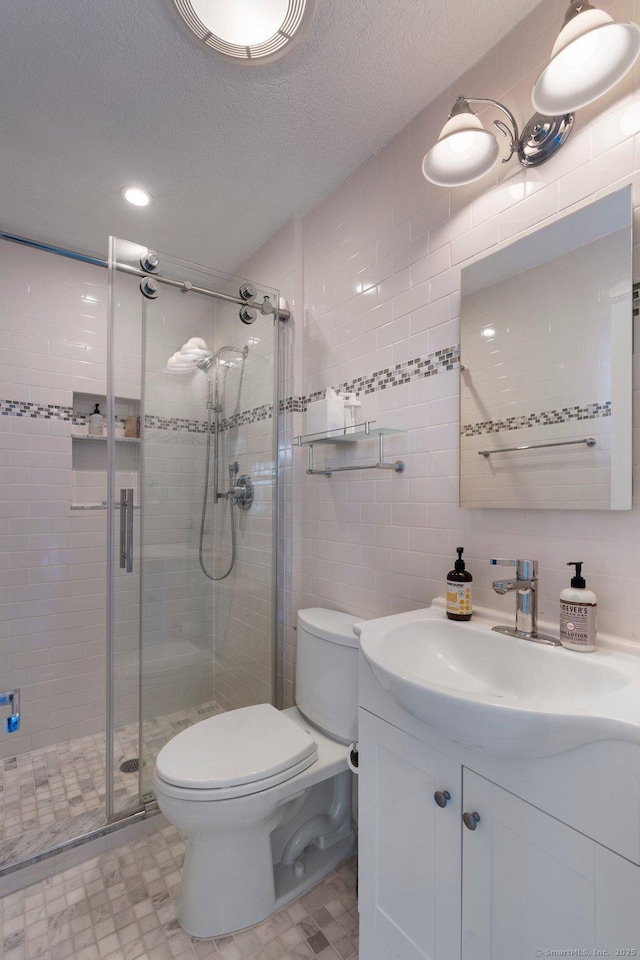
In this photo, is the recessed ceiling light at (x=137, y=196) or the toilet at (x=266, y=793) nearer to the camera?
the toilet at (x=266, y=793)

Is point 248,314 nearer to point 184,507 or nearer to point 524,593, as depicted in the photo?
point 184,507

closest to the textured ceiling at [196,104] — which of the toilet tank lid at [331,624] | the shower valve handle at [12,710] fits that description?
the toilet tank lid at [331,624]

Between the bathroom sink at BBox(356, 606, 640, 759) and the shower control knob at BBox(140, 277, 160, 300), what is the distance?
4.88ft

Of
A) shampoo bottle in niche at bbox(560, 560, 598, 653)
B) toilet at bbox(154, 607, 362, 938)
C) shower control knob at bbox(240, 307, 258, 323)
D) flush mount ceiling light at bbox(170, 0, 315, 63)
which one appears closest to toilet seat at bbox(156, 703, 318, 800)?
toilet at bbox(154, 607, 362, 938)

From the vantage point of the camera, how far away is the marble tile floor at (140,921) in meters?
1.28

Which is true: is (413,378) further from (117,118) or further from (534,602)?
(117,118)

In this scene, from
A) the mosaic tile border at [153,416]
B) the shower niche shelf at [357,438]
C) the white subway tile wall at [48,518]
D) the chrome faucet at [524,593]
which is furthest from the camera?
the white subway tile wall at [48,518]

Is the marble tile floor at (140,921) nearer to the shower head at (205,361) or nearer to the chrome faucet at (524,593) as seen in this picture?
the chrome faucet at (524,593)

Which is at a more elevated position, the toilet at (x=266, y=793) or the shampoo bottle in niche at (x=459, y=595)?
the shampoo bottle in niche at (x=459, y=595)

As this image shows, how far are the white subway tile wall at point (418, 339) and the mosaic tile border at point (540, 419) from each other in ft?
0.23

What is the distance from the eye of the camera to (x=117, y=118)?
1619 millimetres

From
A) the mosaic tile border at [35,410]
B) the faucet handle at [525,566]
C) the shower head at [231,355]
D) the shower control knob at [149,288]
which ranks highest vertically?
the shower control knob at [149,288]

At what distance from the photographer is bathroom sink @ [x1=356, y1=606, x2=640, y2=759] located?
733mm

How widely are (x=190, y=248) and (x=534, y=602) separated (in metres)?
2.44
